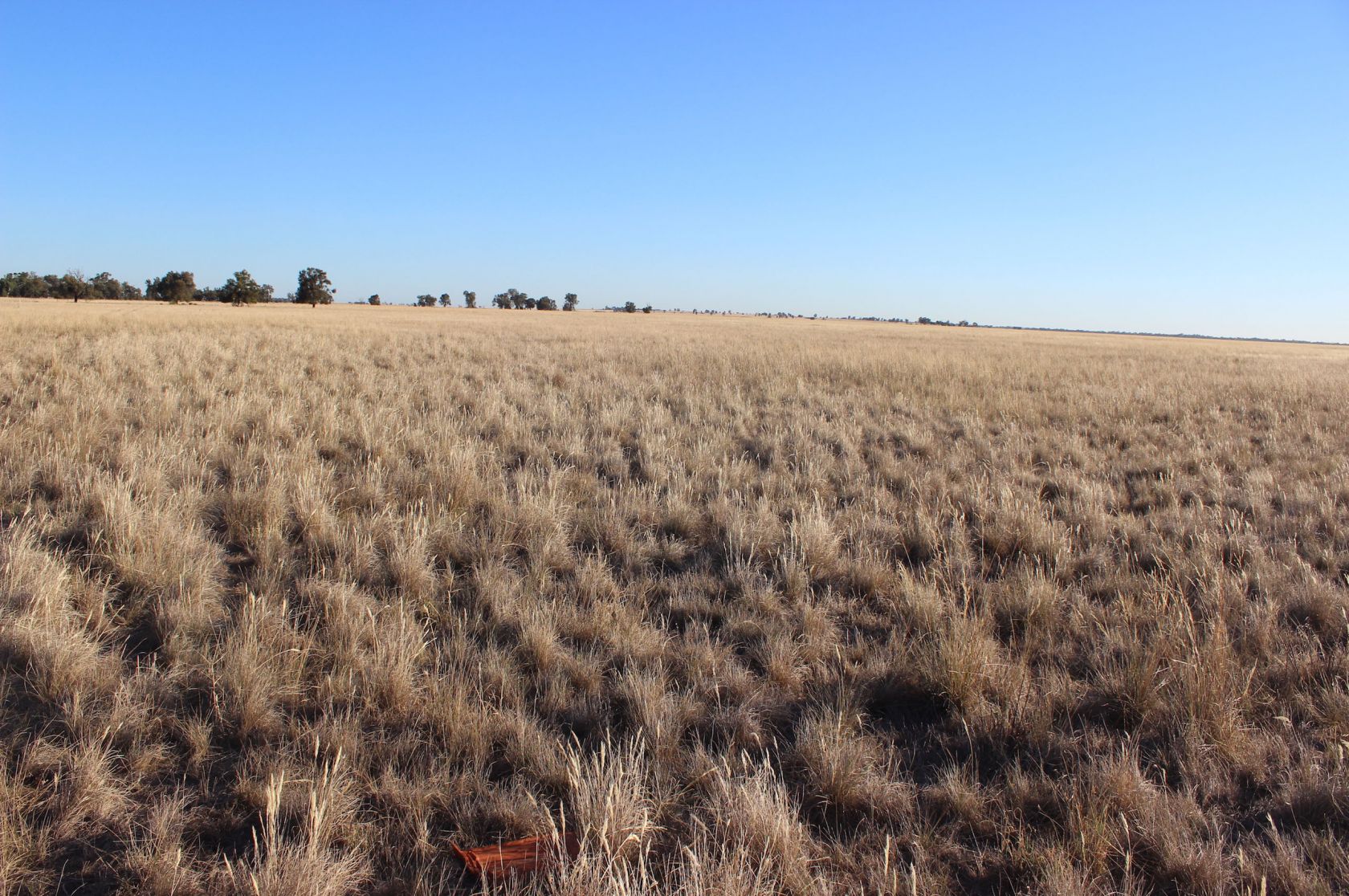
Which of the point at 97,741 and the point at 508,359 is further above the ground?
the point at 508,359

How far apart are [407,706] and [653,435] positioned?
16.6 ft

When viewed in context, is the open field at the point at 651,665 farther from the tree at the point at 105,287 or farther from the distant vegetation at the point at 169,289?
the tree at the point at 105,287

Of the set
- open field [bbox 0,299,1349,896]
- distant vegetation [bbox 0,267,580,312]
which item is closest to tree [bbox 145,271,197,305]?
distant vegetation [bbox 0,267,580,312]

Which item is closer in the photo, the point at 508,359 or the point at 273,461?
the point at 273,461

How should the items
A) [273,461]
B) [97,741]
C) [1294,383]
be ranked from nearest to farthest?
[97,741] < [273,461] < [1294,383]

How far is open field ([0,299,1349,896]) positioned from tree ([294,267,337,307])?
70780mm

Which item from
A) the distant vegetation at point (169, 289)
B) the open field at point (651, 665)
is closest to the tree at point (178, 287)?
the distant vegetation at point (169, 289)

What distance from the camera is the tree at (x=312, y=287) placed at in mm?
68438

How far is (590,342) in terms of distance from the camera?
72.2 ft

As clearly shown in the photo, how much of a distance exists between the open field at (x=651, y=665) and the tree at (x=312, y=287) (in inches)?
2787

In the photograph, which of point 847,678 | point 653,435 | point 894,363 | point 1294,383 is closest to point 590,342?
point 894,363

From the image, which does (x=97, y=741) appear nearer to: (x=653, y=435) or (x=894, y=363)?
(x=653, y=435)

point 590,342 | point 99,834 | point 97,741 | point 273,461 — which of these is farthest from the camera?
point 590,342

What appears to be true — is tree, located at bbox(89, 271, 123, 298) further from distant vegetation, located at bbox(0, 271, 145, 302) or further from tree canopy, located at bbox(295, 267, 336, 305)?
tree canopy, located at bbox(295, 267, 336, 305)
